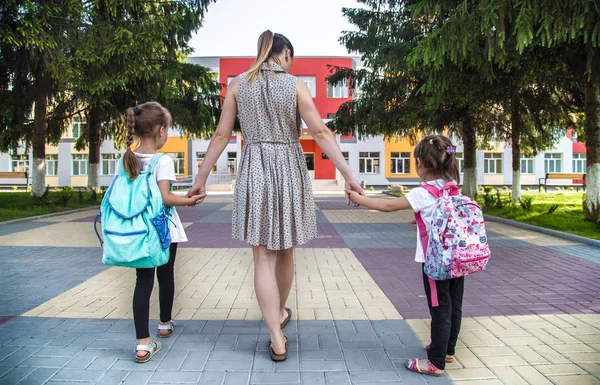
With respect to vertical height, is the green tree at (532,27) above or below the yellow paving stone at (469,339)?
above

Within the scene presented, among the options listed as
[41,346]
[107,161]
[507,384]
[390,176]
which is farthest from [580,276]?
[107,161]

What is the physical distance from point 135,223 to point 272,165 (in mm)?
947

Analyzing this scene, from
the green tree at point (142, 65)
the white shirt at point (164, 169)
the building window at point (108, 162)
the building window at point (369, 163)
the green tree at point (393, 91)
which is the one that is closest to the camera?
the white shirt at point (164, 169)

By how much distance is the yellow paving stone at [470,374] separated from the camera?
2.62m

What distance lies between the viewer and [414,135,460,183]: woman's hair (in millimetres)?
2707

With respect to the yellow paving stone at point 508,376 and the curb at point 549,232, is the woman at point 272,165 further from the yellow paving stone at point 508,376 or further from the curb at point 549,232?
the curb at point 549,232

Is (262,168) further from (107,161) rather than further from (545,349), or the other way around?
(107,161)

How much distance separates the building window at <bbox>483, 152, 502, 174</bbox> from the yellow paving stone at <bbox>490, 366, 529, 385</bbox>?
1721 inches

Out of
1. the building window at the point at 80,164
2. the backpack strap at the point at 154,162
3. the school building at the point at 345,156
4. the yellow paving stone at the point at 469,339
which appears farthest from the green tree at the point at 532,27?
the building window at the point at 80,164

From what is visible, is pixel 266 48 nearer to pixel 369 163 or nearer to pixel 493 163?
pixel 369 163

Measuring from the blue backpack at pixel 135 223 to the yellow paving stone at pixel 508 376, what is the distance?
7.27 ft

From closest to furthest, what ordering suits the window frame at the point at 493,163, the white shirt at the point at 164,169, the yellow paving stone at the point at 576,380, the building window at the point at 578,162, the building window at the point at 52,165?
the yellow paving stone at the point at 576,380, the white shirt at the point at 164,169, the window frame at the point at 493,163, the building window at the point at 52,165, the building window at the point at 578,162

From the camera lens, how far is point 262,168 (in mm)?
2908

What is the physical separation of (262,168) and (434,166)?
3.64ft
